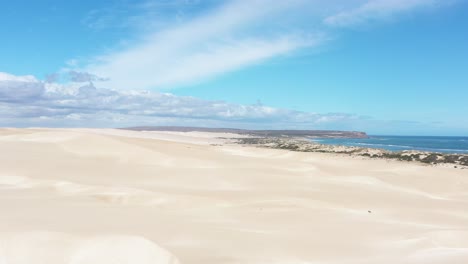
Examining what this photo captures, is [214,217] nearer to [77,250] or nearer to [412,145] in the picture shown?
[77,250]

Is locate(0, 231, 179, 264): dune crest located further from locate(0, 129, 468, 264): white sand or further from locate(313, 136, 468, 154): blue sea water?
locate(313, 136, 468, 154): blue sea water

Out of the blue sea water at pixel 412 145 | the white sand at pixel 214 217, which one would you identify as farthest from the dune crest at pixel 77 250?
the blue sea water at pixel 412 145

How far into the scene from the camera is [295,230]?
7.81 meters

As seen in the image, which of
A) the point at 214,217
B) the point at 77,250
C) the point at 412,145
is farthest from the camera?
the point at 412,145

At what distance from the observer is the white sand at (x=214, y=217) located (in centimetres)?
545

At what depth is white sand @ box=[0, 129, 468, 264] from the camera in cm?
545

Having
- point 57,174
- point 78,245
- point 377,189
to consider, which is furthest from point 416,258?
point 57,174

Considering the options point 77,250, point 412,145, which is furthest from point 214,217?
point 412,145

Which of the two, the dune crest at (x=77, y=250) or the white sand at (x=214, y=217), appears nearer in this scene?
A: the dune crest at (x=77, y=250)

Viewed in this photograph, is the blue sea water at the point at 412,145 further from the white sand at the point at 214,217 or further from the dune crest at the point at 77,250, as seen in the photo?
the dune crest at the point at 77,250

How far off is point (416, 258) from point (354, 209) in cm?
514

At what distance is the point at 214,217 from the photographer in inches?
349

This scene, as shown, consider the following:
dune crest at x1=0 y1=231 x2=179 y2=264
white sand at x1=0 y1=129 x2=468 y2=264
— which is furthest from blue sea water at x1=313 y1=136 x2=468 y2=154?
dune crest at x1=0 y1=231 x2=179 y2=264

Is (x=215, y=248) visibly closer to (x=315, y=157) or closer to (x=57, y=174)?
(x=57, y=174)
